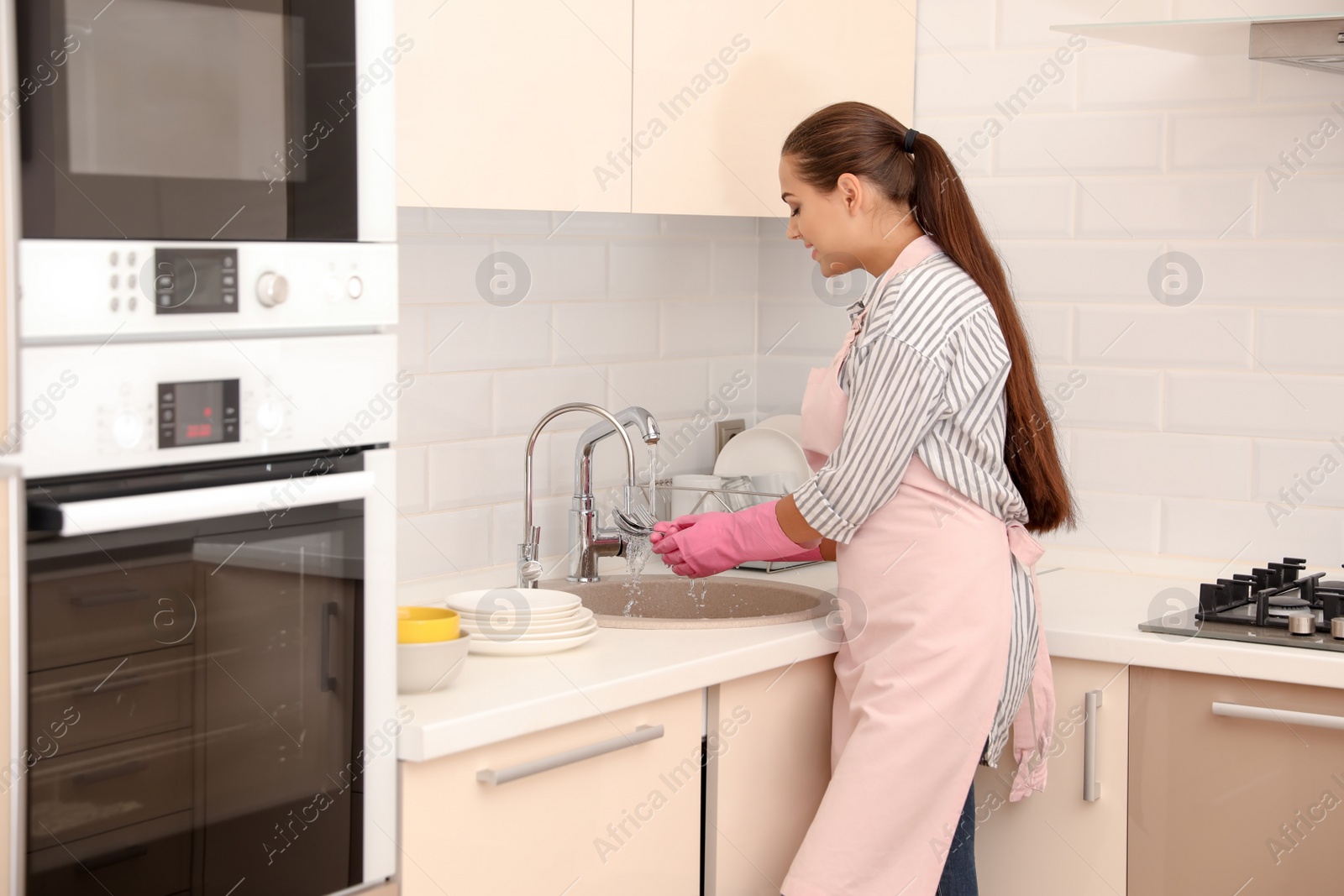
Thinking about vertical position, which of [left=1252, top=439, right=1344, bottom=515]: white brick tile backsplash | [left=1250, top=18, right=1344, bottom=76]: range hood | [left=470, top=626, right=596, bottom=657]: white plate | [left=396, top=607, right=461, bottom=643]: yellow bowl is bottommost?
[left=470, top=626, right=596, bottom=657]: white plate

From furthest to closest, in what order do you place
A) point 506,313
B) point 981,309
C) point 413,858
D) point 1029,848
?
point 506,313, point 1029,848, point 981,309, point 413,858

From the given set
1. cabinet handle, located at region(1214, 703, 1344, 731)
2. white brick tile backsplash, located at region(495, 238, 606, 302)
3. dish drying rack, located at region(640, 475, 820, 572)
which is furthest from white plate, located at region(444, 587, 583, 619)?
cabinet handle, located at region(1214, 703, 1344, 731)

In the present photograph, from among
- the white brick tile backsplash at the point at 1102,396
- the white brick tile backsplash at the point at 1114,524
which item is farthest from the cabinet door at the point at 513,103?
the white brick tile backsplash at the point at 1114,524

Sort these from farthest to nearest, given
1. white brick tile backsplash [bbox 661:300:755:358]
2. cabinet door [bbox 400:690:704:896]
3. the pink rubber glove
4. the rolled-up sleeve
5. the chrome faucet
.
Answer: white brick tile backsplash [bbox 661:300:755:358] → the chrome faucet → the pink rubber glove → the rolled-up sleeve → cabinet door [bbox 400:690:704:896]

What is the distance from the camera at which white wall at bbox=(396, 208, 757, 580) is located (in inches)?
83.9

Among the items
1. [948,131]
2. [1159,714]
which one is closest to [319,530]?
[1159,714]

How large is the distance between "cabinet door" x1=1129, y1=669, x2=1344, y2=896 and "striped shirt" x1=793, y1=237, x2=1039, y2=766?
27 centimetres

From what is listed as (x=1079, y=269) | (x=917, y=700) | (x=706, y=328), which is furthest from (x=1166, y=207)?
(x=917, y=700)

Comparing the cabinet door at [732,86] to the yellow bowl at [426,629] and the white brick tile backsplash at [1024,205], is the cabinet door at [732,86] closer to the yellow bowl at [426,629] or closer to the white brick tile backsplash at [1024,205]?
the white brick tile backsplash at [1024,205]

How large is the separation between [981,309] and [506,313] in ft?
2.66

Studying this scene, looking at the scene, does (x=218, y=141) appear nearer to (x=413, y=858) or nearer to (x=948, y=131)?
(x=413, y=858)

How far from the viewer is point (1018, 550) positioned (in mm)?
1854

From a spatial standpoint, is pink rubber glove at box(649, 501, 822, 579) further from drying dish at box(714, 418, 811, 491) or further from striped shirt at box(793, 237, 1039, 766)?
drying dish at box(714, 418, 811, 491)

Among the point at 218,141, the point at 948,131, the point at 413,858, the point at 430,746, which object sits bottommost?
the point at 413,858
